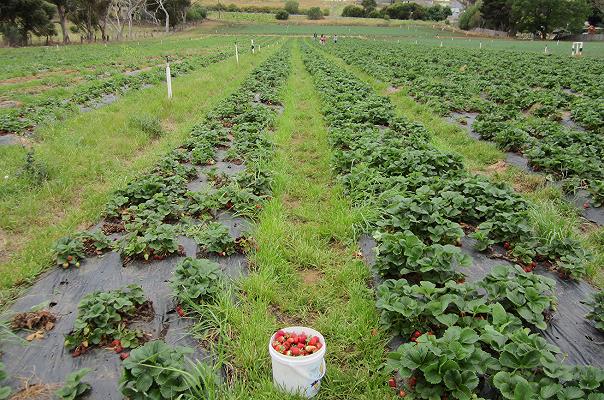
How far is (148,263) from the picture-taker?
4.25 meters

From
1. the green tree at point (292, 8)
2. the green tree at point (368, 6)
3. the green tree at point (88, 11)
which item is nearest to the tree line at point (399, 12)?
the green tree at point (368, 6)

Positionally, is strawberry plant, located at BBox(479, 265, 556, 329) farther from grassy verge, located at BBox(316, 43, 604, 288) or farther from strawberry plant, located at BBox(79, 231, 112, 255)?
strawberry plant, located at BBox(79, 231, 112, 255)

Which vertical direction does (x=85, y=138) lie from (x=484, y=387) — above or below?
above

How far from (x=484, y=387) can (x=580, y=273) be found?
6.32 feet

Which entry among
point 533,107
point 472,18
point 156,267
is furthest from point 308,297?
point 472,18

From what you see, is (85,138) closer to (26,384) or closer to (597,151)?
(26,384)

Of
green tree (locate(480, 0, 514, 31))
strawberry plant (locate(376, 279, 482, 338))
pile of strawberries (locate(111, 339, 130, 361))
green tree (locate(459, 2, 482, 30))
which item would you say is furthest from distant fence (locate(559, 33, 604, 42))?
pile of strawberries (locate(111, 339, 130, 361))

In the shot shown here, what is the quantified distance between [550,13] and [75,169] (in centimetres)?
6825

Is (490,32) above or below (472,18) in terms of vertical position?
below

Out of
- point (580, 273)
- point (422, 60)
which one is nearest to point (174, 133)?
point (580, 273)

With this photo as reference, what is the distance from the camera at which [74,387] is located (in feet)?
8.68

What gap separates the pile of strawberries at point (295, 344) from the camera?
2732 millimetres

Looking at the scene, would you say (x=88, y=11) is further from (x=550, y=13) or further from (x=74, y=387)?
(x=550, y=13)

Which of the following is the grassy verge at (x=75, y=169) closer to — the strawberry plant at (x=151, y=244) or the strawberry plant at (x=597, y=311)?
the strawberry plant at (x=151, y=244)
